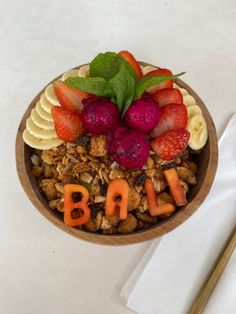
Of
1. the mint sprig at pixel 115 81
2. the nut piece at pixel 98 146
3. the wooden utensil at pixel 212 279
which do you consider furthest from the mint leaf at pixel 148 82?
the wooden utensil at pixel 212 279

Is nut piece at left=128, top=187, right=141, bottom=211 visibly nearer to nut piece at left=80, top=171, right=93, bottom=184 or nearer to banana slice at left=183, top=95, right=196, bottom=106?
nut piece at left=80, top=171, right=93, bottom=184

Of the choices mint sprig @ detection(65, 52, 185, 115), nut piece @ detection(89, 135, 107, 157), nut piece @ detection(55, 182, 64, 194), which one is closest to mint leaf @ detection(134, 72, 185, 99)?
mint sprig @ detection(65, 52, 185, 115)

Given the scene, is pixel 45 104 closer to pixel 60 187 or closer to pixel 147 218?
pixel 60 187

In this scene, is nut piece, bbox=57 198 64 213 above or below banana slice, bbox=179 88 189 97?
below

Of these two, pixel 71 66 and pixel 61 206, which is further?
pixel 71 66

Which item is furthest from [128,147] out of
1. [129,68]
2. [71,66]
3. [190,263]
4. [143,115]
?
[71,66]

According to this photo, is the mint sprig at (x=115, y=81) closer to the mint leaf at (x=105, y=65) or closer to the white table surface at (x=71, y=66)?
the mint leaf at (x=105, y=65)
